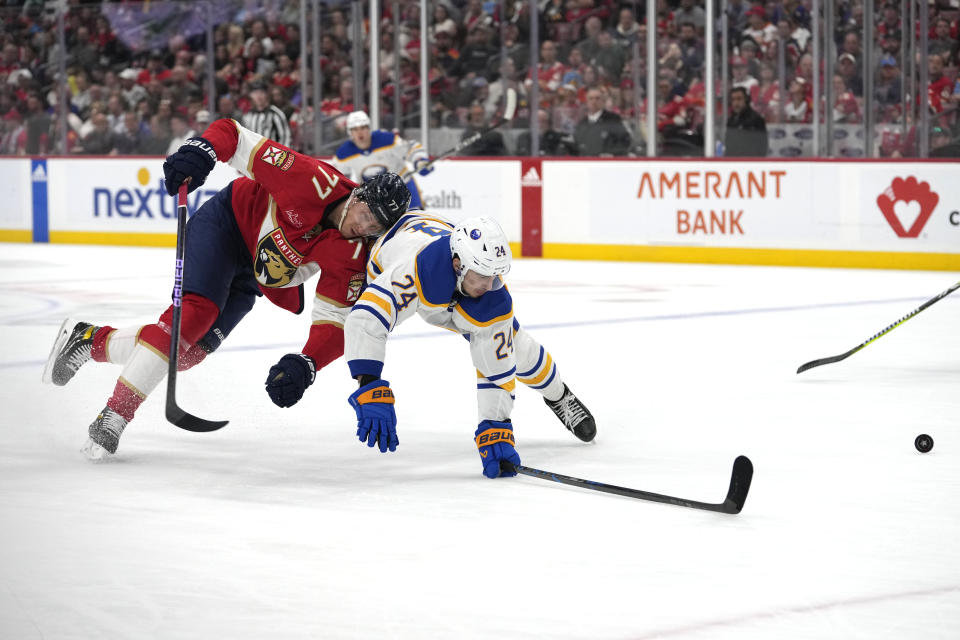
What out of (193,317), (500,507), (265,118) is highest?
(265,118)

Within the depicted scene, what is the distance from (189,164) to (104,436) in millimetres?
792

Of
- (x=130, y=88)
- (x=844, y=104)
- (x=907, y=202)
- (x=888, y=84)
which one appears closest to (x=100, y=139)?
→ (x=130, y=88)

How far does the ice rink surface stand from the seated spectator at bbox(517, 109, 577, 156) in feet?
17.6

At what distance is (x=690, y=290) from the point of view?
9.20 meters

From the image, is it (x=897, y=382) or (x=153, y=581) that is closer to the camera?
(x=153, y=581)

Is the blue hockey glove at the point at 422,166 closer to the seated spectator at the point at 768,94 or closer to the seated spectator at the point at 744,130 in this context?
the seated spectator at the point at 744,130

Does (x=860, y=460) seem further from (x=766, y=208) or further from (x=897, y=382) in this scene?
(x=766, y=208)

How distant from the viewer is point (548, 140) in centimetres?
1198

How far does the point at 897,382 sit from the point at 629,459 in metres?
1.87

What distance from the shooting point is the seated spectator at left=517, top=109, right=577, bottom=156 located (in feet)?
39.0

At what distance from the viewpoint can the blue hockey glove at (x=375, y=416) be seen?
3559mm

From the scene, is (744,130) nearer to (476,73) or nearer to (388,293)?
(476,73)

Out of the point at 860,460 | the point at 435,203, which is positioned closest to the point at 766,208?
the point at 435,203

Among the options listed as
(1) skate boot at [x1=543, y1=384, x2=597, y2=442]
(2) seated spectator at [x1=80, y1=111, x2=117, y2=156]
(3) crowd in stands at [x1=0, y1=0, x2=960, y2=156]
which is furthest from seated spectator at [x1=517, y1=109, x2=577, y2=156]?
(1) skate boot at [x1=543, y1=384, x2=597, y2=442]
